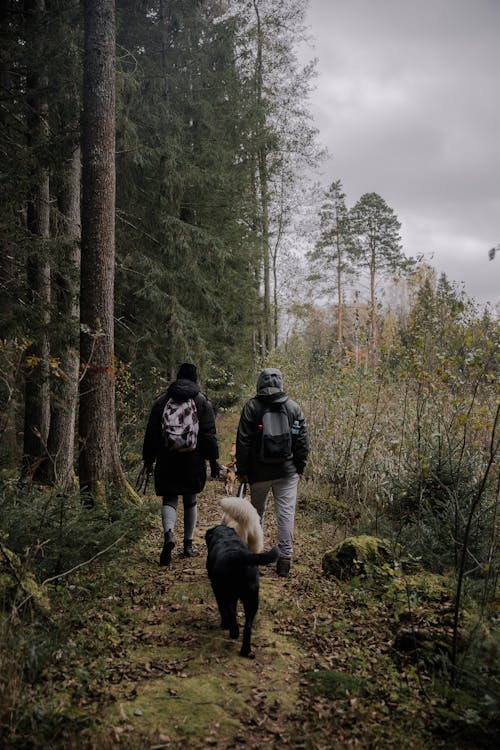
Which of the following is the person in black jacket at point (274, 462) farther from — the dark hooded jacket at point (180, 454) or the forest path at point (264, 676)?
the forest path at point (264, 676)

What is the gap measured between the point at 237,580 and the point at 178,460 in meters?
1.96

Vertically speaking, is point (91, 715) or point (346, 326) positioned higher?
point (346, 326)

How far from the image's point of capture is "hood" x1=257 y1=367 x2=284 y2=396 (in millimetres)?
4867

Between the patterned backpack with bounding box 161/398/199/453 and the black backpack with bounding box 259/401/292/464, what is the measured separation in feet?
2.39

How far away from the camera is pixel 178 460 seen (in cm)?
501

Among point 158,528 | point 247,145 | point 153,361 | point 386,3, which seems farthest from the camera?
point 247,145

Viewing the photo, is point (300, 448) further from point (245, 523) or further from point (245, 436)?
point (245, 523)

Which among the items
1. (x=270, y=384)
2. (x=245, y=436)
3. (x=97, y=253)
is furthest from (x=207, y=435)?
(x=97, y=253)

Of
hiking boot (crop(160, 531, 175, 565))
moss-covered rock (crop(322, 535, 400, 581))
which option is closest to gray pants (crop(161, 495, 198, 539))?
hiking boot (crop(160, 531, 175, 565))

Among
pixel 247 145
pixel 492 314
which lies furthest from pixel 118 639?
pixel 247 145

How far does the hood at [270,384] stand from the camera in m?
4.87

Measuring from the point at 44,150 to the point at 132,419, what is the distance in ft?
19.1

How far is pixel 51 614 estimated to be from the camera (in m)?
3.30

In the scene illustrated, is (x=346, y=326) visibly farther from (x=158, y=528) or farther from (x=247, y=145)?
(x=158, y=528)
